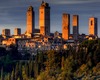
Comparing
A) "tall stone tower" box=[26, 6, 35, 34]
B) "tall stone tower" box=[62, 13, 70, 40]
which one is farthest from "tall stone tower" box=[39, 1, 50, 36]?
"tall stone tower" box=[62, 13, 70, 40]

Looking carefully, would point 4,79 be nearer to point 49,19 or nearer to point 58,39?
point 58,39

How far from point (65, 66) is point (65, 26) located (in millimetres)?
49921

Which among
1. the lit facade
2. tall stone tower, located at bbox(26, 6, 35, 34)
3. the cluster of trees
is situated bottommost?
the lit facade

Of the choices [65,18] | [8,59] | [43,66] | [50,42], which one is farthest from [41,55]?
[65,18]

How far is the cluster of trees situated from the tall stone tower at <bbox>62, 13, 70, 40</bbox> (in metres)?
41.5

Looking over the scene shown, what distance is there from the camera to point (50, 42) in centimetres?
7606

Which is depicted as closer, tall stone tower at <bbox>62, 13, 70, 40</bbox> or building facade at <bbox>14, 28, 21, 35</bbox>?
tall stone tower at <bbox>62, 13, 70, 40</bbox>

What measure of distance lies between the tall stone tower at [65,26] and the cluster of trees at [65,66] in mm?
41484

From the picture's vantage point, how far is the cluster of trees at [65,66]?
34312 mm

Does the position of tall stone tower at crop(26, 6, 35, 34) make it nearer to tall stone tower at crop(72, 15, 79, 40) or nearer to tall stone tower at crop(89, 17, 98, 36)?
tall stone tower at crop(72, 15, 79, 40)

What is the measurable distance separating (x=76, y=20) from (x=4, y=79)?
51.1 meters

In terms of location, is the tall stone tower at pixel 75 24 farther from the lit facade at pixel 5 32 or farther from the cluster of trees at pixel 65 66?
the cluster of trees at pixel 65 66

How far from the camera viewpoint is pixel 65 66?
3641 centimetres

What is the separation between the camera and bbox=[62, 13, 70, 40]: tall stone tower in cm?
8338
